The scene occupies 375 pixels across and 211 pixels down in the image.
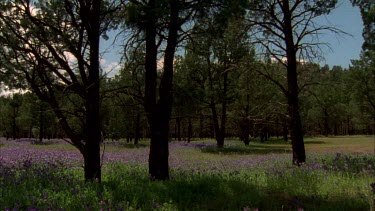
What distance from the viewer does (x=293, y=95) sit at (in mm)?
13414

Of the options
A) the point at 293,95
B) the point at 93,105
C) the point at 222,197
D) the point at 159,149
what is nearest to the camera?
the point at 222,197

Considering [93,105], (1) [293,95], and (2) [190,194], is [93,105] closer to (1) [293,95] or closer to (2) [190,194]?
(2) [190,194]

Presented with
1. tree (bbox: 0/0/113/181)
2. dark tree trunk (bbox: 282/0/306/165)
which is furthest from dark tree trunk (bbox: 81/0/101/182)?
dark tree trunk (bbox: 282/0/306/165)

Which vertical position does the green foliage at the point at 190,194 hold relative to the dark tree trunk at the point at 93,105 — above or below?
below

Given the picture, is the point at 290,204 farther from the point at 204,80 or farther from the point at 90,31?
the point at 204,80

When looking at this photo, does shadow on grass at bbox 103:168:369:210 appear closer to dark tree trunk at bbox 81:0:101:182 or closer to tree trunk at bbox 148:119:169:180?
dark tree trunk at bbox 81:0:101:182

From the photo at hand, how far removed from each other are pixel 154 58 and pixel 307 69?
7.39 metres

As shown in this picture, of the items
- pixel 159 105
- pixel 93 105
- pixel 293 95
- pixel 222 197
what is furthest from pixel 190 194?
pixel 293 95

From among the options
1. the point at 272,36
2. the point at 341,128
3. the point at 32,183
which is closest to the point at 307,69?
the point at 272,36

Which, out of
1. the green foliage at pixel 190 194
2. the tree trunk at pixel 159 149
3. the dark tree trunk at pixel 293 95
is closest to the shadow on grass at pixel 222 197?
the green foliage at pixel 190 194

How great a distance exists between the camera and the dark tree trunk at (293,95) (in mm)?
13297

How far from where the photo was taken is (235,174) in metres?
9.26

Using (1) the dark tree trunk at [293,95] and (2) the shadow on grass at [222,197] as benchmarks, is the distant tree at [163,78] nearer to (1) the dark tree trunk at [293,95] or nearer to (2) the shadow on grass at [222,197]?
(2) the shadow on grass at [222,197]

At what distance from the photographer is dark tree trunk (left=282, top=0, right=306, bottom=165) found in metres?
13.3
